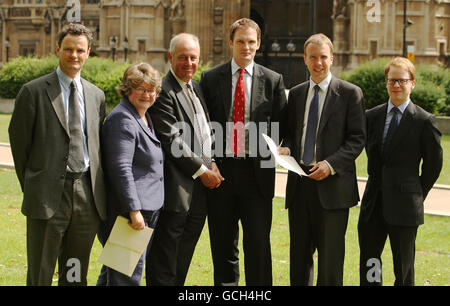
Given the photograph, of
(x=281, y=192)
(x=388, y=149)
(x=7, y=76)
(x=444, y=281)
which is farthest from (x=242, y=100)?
(x=7, y=76)

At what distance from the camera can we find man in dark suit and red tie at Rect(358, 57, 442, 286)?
241 inches

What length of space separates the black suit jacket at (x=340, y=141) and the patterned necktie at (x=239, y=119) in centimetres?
54

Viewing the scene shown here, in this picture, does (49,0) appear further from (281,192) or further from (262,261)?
(262,261)

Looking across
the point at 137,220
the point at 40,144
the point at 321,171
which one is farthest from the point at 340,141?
the point at 40,144

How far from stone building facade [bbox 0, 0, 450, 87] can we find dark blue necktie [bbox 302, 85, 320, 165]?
89.8ft

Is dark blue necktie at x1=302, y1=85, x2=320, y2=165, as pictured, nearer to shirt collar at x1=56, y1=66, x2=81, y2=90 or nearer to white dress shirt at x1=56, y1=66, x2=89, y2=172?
white dress shirt at x1=56, y1=66, x2=89, y2=172

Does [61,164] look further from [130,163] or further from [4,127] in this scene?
[4,127]

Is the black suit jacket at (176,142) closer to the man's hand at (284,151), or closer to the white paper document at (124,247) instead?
the white paper document at (124,247)

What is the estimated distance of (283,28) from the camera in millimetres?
39969

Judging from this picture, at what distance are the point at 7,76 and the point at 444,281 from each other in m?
26.9

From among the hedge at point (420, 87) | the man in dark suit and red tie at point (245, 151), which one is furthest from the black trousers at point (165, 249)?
the hedge at point (420, 87)

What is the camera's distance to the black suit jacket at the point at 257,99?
6285mm

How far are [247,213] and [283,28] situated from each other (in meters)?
34.7

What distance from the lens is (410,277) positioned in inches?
243
